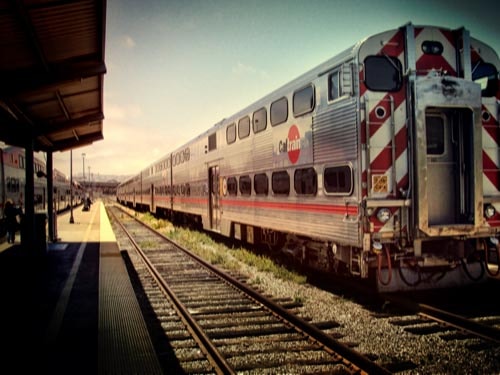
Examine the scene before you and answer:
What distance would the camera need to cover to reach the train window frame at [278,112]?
8995mm

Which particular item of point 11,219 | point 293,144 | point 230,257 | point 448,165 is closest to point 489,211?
point 448,165

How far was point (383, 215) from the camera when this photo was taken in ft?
21.0

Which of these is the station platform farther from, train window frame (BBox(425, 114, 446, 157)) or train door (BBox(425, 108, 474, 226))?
train window frame (BBox(425, 114, 446, 157))

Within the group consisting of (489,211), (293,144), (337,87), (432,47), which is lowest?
(489,211)

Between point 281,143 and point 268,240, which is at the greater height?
point 281,143

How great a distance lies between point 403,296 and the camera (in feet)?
23.8

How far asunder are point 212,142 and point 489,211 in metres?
9.79

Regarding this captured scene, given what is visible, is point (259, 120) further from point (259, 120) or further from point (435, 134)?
point (435, 134)

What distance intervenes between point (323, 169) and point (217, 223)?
25.8 ft

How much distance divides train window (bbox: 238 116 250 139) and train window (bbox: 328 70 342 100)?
424 cm

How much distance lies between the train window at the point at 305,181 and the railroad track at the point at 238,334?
2152 mm

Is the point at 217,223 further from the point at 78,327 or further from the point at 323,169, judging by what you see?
the point at 78,327

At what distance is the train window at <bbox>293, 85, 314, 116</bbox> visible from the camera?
782 centimetres

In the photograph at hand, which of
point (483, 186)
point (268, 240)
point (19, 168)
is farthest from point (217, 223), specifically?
point (19, 168)
